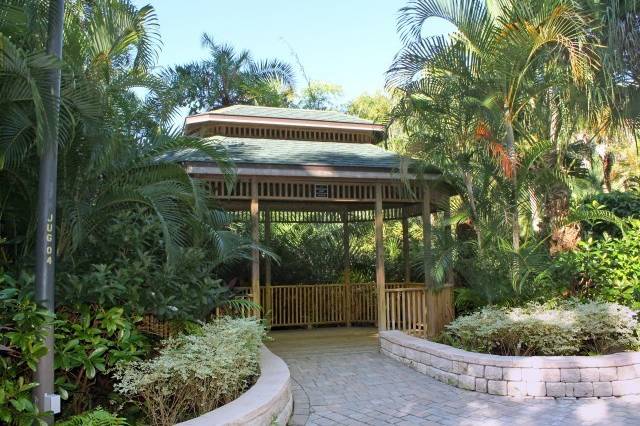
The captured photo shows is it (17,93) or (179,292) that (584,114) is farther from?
(17,93)

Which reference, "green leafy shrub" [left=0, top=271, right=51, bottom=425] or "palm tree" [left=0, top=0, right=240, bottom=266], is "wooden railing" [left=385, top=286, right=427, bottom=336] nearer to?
"palm tree" [left=0, top=0, right=240, bottom=266]

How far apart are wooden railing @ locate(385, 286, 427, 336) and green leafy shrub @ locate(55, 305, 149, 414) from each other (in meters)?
5.04

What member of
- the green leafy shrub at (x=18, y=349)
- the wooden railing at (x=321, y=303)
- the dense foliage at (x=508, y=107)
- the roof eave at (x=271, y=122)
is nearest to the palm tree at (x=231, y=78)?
the roof eave at (x=271, y=122)

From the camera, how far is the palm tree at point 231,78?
24344 millimetres

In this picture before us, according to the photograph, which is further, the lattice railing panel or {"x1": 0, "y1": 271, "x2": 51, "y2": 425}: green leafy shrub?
the lattice railing panel

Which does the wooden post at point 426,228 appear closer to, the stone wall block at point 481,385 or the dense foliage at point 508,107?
the dense foliage at point 508,107

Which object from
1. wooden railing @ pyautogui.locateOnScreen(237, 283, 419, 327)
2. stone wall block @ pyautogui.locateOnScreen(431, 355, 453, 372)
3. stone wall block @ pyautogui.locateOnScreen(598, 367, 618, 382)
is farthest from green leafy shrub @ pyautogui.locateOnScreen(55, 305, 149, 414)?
wooden railing @ pyautogui.locateOnScreen(237, 283, 419, 327)

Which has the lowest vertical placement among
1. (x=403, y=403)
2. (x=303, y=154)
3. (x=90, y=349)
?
(x=403, y=403)

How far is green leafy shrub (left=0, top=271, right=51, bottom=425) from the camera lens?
12.6 ft

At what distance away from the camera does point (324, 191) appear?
9266 millimetres

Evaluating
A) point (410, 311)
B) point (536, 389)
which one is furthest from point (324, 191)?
point (536, 389)

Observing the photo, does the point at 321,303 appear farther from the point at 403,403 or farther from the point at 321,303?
the point at 403,403

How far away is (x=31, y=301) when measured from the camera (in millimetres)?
4141

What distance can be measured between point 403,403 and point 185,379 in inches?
99.9
